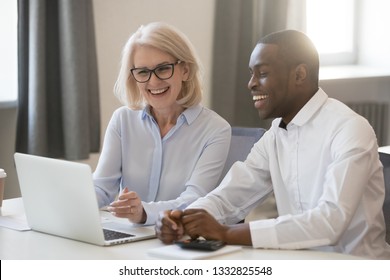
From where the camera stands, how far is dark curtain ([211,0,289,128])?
472 centimetres

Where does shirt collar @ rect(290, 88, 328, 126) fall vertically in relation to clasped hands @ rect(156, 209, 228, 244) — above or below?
above

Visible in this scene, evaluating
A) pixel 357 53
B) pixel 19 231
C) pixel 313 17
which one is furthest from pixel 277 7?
pixel 19 231

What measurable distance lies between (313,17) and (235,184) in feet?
11.9

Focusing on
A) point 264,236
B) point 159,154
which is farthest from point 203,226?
point 159,154

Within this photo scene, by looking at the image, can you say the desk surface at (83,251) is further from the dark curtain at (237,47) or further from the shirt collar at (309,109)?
the dark curtain at (237,47)

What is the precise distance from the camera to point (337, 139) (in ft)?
6.79

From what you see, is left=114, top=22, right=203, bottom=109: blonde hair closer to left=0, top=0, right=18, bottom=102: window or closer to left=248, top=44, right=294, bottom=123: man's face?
left=248, top=44, right=294, bottom=123: man's face

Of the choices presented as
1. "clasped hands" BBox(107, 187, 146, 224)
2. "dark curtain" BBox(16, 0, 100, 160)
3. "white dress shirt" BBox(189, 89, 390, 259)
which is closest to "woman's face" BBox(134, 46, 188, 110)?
"white dress shirt" BBox(189, 89, 390, 259)

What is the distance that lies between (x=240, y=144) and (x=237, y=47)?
7.13ft

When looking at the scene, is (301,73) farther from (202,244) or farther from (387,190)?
(202,244)

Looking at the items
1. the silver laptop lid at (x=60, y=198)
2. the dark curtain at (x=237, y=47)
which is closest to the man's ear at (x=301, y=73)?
the silver laptop lid at (x=60, y=198)

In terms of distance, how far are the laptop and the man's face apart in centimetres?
49

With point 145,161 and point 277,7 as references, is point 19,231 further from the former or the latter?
point 277,7

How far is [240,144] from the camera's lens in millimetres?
2709
